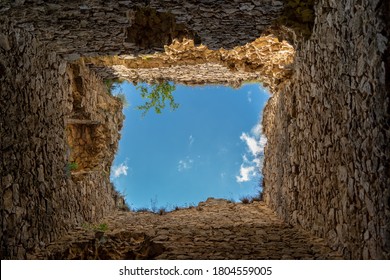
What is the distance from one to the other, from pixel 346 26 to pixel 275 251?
2460 millimetres

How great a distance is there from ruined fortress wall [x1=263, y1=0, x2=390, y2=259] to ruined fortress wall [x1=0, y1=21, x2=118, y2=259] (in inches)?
128

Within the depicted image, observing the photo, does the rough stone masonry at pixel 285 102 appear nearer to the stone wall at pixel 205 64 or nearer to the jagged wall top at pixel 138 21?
the jagged wall top at pixel 138 21

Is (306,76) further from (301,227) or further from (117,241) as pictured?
(117,241)

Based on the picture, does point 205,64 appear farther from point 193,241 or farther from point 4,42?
point 4,42

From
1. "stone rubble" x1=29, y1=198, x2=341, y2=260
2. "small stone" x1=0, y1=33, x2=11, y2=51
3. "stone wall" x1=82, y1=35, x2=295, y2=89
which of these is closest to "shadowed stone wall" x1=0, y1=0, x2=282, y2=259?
"small stone" x1=0, y1=33, x2=11, y2=51

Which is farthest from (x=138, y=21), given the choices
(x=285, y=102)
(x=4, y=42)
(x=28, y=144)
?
(x=285, y=102)

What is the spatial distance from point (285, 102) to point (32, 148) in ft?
12.9

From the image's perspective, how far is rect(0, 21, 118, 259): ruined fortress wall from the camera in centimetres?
465

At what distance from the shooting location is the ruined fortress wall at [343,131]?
3.41 metres

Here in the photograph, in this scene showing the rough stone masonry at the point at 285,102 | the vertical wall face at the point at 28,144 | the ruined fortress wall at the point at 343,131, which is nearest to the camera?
the ruined fortress wall at the point at 343,131

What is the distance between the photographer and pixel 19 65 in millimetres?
5074

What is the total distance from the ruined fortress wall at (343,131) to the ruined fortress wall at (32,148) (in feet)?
10.7

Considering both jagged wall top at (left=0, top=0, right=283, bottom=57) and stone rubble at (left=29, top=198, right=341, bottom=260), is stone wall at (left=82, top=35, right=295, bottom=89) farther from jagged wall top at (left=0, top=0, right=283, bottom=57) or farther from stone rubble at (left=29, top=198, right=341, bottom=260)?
stone rubble at (left=29, top=198, right=341, bottom=260)

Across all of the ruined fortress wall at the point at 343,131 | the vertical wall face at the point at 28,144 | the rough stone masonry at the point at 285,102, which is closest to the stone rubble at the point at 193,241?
the rough stone masonry at the point at 285,102
